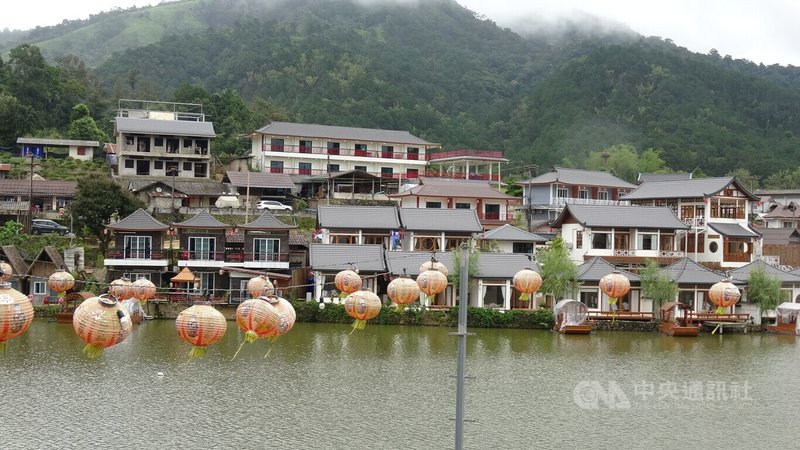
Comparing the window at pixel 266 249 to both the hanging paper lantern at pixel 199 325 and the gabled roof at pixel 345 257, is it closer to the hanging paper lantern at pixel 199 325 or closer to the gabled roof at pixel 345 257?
the gabled roof at pixel 345 257

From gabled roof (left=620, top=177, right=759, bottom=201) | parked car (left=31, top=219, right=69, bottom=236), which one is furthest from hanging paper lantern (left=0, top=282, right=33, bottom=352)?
gabled roof (left=620, top=177, right=759, bottom=201)

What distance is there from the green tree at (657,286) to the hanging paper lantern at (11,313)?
99.8ft

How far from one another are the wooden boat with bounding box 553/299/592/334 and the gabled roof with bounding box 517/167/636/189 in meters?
20.1

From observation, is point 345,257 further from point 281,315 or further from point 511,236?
point 281,315

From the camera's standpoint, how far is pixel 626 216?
47.1 meters

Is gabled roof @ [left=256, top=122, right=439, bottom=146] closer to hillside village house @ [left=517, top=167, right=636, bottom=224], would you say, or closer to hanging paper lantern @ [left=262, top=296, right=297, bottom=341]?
hillside village house @ [left=517, top=167, right=636, bottom=224]

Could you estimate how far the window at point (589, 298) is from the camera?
42.3m

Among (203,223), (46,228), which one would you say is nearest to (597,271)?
(203,223)

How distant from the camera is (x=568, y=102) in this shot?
90438 mm

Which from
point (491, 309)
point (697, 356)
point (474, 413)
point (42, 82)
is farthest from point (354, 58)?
point (474, 413)

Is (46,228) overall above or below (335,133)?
below

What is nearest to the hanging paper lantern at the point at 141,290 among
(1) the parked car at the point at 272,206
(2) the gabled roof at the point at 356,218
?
(2) the gabled roof at the point at 356,218

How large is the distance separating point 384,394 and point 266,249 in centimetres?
1965

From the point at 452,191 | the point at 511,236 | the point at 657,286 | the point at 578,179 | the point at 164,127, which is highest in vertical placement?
the point at 164,127
